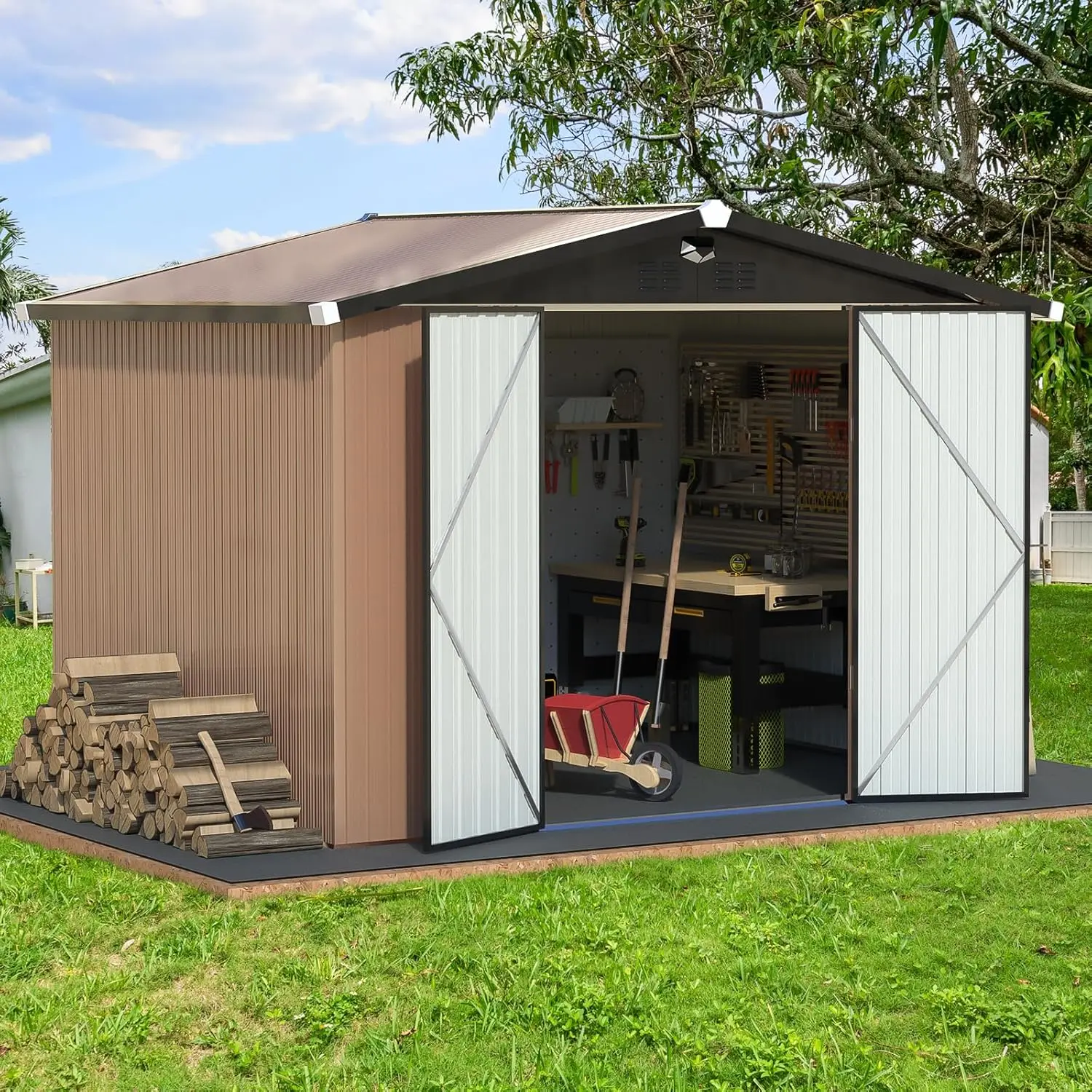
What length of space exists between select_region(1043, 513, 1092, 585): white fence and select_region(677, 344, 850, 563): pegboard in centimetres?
1678

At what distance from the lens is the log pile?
22.9 feet

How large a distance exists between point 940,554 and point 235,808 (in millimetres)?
3185

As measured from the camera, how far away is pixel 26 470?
1841 centimetres

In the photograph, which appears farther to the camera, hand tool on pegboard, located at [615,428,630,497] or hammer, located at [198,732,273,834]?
hand tool on pegboard, located at [615,428,630,497]

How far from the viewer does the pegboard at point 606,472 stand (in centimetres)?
952

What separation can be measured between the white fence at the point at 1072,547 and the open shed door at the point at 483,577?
1959 centimetres

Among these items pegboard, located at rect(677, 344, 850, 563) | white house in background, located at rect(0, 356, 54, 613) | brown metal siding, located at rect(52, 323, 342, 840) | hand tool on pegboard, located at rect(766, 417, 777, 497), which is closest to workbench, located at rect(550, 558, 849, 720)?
pegboard, located at rect(677, 344, 850, 563)

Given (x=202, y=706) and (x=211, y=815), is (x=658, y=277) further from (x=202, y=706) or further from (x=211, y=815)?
(x=211, y=815)

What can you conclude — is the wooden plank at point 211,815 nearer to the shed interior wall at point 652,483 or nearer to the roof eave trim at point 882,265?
the shed interior wall at point 652,483

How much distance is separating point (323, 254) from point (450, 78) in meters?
7.10

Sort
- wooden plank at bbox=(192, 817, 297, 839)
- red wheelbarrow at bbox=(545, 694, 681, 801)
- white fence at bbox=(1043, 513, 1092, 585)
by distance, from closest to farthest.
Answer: wooden plank at bbox=(192, 817, 297, 839)
red wheelbarrow at bbox=(545, 694, 681, 801)
white fence at bbox=(1043, 513, 1092, 585)

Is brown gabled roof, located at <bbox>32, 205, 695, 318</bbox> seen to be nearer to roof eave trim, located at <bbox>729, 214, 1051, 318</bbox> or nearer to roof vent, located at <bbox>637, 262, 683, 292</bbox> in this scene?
roof vent, located at <bbox>637, 262, 683, 292</bbox>

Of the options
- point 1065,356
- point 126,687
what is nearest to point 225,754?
point 126,687

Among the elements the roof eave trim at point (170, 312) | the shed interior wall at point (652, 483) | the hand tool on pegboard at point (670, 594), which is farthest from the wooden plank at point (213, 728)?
the shed interior wall at point (652, 483)
